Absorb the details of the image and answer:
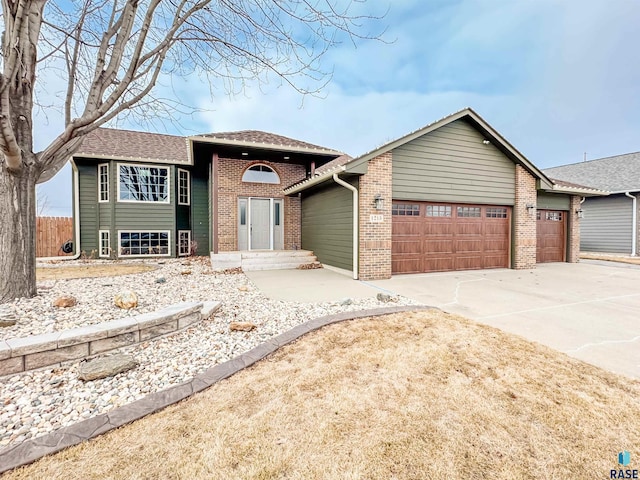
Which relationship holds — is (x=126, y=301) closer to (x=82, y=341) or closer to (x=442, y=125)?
(x=82, y=341)

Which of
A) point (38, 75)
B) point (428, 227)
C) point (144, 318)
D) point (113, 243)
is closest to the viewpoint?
A: point (144, 318)

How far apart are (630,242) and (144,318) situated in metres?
20.7

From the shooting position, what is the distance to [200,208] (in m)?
12.9

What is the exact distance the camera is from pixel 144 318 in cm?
330

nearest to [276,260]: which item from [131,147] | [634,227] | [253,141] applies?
[253,141]

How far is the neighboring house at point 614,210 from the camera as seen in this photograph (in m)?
14.1

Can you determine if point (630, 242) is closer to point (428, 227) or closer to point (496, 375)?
point (428, 227)

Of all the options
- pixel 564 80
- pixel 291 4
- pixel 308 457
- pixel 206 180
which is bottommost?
pixel 308 457

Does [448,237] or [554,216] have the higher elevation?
[554,216]

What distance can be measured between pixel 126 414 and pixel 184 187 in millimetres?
12115

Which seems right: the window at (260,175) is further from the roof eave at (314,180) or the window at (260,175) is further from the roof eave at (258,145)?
the roof eave at (258,145)

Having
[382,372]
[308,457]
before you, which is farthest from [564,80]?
[308,457]

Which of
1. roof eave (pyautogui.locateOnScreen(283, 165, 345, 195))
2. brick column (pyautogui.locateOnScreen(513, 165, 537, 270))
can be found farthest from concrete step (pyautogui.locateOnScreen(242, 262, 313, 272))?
brick column (pyautogui.locateOnScreen(513, 165, 537, 270))

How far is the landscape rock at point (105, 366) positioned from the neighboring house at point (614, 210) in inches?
777
